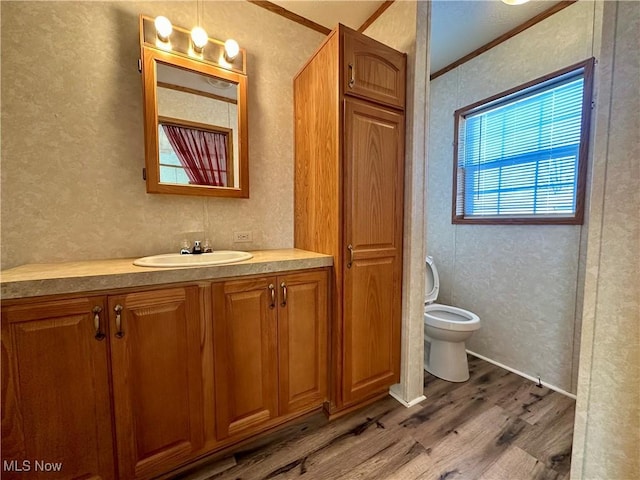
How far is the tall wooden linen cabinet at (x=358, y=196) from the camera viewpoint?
1377 millimetres

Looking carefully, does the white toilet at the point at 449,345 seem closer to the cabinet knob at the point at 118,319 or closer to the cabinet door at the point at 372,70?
the cabinet door at the point at 372,70

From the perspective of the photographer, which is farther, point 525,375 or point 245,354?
point 525,375

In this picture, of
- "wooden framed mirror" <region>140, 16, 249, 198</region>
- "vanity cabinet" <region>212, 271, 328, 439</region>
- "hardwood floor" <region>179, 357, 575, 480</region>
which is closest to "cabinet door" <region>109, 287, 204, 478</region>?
"vanity cabinet" <region>212, 271, 328, 439</region>

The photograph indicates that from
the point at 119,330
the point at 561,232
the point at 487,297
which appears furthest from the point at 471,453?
the point at 119,330

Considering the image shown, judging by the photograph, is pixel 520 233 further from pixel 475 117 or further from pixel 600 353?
pixel 600 353

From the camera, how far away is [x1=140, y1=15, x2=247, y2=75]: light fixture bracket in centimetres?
137

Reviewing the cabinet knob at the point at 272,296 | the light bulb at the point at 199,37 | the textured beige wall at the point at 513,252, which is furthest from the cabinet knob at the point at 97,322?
the textured beige wall at the point at 513,252

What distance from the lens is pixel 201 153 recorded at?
61.3 inches

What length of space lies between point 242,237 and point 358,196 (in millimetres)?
807

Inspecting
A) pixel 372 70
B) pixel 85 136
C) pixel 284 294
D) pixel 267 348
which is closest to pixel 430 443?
pixel 267 348

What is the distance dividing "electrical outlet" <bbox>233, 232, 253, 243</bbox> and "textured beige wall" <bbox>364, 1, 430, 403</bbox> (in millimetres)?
1000

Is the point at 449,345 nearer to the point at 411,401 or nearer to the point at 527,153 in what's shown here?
the point at 411,401

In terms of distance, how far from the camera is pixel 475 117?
86.9 inches

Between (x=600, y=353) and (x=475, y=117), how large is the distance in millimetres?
2006
